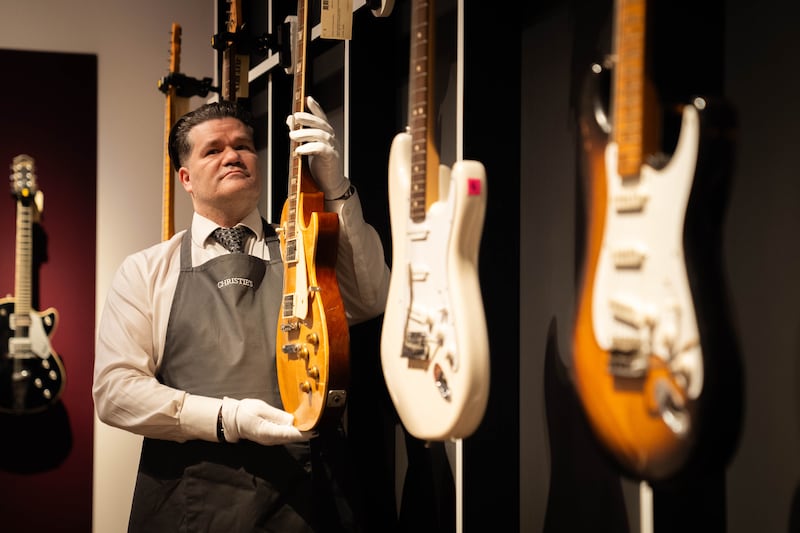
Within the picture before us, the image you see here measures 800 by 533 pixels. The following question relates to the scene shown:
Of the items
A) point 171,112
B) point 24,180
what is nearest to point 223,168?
point 171,112

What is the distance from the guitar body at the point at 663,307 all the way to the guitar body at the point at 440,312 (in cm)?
29

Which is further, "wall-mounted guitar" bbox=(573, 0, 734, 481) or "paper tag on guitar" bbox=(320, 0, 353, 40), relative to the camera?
"paper tag on guitar" bbox=(320, 0, 353, 40)

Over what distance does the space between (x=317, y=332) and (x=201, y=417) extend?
1.36 feet

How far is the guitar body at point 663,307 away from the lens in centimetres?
109

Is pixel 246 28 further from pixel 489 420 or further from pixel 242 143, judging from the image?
pixel 489 420

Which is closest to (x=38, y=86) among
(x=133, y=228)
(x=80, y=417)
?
(x=133, y=228)

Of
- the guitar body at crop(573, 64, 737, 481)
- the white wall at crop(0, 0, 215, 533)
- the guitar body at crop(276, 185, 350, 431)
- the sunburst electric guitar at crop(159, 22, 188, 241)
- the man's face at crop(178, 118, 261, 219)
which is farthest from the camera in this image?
the white wall at crop(0, 0, 215, 533)

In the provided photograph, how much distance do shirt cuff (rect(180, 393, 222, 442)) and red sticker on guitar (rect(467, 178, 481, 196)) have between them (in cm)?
96

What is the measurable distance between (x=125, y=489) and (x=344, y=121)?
2.06m

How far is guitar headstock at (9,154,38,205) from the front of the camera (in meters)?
3.62

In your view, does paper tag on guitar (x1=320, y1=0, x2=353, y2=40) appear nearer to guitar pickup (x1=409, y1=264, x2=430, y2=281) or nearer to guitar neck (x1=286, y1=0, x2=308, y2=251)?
guitar neck (x1=286, y1=0, x2=308, y2=251)

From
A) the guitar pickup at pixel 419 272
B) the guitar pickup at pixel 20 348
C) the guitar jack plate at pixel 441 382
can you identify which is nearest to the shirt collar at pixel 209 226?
the guitar pickup at pixel 419 272

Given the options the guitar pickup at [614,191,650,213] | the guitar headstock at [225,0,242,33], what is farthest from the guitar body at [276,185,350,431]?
the guitar headstock at [225,0,242,33]

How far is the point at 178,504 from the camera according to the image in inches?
88.3
